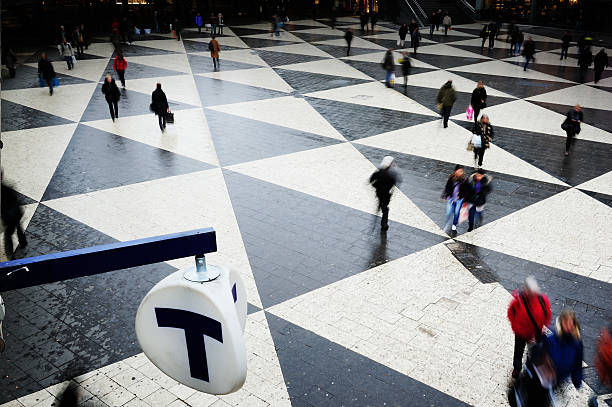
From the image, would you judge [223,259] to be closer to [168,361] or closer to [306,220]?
[306,220]

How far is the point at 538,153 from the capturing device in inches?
492

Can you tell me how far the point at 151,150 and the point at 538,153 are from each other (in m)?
9.93

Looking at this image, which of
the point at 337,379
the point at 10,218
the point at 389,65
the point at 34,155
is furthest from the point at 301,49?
the point at 337,379

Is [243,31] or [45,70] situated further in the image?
[243,31]

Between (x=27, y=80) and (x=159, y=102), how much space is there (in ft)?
30.7

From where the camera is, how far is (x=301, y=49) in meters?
26.5

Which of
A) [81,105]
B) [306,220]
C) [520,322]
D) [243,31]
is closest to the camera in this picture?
[520,322]

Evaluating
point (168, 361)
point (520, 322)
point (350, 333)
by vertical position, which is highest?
point (168, 361)

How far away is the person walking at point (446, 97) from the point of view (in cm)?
1373

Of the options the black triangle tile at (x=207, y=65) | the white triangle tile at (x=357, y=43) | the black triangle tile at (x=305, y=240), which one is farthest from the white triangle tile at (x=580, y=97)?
the black triangle tile at (x=207, y=65)

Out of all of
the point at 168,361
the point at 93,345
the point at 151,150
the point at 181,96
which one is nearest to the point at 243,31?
the point at 181,96

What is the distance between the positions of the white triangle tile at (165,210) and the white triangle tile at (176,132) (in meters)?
1.58

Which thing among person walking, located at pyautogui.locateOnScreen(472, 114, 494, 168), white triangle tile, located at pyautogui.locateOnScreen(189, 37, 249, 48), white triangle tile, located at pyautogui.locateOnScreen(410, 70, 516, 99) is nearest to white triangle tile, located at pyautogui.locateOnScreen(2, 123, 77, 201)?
person walking, located at pyautogui.locateOnScreen(472, 114, 494, 168)

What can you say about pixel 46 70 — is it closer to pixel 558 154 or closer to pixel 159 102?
pixel 159 102
